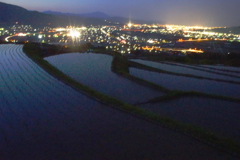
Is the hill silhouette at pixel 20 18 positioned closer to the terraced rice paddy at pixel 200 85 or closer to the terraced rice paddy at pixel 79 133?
the terraced rice paddy at pixel 200 85

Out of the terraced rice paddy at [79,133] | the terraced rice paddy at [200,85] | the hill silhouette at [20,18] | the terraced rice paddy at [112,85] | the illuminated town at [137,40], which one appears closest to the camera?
the terraced rice paddy at [79,133]

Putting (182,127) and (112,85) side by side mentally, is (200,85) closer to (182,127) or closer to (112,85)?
(112,85)

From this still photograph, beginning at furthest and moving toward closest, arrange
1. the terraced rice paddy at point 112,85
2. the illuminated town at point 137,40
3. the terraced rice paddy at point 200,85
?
the illuminated town at point 137,40 < the terraced rice paddy at point 200,85 < the terraced rice paddy at point 112,85

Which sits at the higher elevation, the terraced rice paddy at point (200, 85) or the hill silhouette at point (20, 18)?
the hill silhouette at point (20, 18)

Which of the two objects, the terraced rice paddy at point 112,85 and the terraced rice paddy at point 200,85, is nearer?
the terraced rice paddy at point 112,85

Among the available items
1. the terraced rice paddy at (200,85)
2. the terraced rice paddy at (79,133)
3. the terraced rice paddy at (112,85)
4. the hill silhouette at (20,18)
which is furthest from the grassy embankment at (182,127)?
the hill silhouette at (20,18)

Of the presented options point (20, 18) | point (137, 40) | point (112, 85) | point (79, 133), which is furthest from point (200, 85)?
point (20, 18)

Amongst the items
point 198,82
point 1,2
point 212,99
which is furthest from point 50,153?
point 1,2

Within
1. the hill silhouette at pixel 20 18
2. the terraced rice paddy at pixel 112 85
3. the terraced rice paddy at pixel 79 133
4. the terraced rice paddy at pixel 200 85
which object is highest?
the hill silhouette at pixel 20 18
